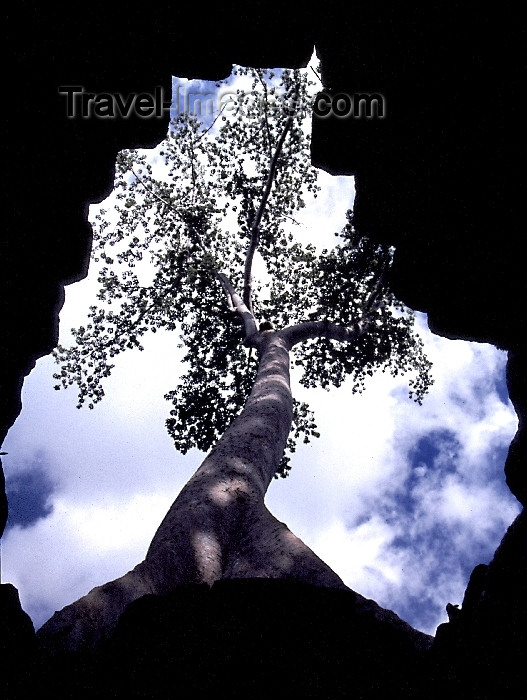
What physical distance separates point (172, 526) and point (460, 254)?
2.10 metres

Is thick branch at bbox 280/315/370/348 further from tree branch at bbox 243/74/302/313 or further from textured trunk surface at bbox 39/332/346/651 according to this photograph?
textured trunk surface at bbox 39/332/346/651

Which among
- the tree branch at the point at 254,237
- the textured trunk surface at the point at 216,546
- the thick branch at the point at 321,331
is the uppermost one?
the tree branch at the point at 254,237

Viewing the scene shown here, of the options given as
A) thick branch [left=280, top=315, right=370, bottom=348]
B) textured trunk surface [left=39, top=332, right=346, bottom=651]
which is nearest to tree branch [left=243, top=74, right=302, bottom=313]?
thick branch [left=280, top=315, right=370, bottom=348]

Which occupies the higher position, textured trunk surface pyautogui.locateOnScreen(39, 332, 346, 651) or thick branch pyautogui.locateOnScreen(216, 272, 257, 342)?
thick branch pyautogui.locateOnScreen(216, 272, 257, 342)

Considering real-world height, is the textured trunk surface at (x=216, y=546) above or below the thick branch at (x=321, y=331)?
below

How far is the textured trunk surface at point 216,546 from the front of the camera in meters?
1.76

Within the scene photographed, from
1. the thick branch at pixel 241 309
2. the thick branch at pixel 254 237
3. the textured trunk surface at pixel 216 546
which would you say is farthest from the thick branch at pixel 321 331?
the textured trunk surface at pixel 216 546

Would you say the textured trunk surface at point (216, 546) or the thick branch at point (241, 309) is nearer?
the textured trunk surface at point (216, 546)

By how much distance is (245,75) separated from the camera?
9453 mm

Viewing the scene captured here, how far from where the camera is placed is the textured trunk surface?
1758 millimetres

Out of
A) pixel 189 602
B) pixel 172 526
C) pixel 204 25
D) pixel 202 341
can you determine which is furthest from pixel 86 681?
pixel 202 341

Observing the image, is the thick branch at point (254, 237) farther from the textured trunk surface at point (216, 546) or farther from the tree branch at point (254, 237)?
the textured trunk surface at point (216, 546)

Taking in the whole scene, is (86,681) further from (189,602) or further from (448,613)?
(448,613)

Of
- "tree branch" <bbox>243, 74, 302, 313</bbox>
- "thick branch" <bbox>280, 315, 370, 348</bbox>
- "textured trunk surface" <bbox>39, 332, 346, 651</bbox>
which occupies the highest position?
"tree branch" <bbox>243, 74, 302, 313</bbox>
